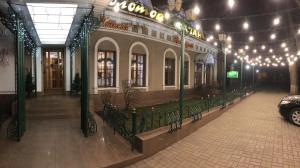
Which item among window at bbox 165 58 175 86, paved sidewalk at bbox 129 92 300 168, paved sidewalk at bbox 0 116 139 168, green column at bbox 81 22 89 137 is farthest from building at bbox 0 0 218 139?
paved sidewalk at bbox 129 92 300 168

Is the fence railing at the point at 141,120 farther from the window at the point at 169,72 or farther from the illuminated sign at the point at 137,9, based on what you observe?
the window at the point at 169,72

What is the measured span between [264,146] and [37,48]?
10.8m

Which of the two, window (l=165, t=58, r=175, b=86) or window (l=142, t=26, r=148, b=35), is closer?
window (l=142, t=26, r=148, b=35)

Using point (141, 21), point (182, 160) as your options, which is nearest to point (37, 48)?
point (141, 21)

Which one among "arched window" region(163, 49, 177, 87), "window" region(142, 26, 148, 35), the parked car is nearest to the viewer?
the parked car

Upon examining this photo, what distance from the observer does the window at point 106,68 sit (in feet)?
39.0

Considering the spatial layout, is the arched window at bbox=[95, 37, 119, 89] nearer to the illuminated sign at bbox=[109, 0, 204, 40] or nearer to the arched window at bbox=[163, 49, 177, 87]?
the illuminated sign at bbox=[109, 0, 204, 40]

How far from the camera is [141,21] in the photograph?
13336mm

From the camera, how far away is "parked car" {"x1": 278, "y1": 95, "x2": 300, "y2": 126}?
30.2 feet

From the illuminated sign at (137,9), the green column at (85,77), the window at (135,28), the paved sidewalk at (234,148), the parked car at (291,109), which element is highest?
the illuminated sign at (137,9)

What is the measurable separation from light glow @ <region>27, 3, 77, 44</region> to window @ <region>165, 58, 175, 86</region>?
8341mm

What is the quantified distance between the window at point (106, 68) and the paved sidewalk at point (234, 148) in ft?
19.4

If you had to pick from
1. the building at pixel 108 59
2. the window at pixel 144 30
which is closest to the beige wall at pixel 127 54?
the building at pixel 108 59

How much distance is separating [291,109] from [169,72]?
28.3 ft
